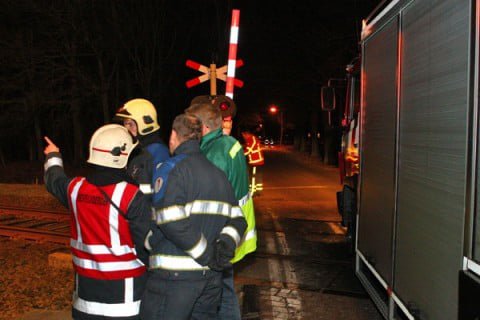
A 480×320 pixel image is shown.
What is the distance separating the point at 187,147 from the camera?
3039 millimetres

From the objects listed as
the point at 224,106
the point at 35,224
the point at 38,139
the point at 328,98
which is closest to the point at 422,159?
the point at 224,106

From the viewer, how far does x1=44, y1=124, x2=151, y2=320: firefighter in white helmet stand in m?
2.97

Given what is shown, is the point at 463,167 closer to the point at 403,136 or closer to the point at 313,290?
the point at 403,136

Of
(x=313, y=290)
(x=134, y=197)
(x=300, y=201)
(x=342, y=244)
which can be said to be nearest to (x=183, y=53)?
(x=300, y=201)

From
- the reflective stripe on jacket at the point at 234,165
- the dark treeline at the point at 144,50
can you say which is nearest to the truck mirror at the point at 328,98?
the reflective stripe on jacket at the point at 234,165

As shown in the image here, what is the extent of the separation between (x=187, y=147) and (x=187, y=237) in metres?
0.57

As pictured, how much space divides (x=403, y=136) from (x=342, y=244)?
4.86 metres

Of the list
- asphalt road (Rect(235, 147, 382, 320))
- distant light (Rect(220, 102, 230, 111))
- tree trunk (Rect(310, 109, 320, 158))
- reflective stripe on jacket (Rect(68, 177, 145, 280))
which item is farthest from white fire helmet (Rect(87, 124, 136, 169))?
tree trunk (Rect(310, 109, 320, 158))

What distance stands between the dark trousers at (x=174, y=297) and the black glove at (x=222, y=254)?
95mm

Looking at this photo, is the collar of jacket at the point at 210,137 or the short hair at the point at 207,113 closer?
the short hair at the point at 207,113

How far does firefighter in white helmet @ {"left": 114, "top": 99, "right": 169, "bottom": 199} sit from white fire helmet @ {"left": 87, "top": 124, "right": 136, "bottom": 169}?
1.86 ft

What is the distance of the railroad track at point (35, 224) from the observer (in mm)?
8602

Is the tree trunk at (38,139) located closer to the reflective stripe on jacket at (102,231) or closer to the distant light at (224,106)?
the distant light at (224,106)

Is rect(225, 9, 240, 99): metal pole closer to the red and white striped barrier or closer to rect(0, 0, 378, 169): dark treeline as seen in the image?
the red and white striped barrier
